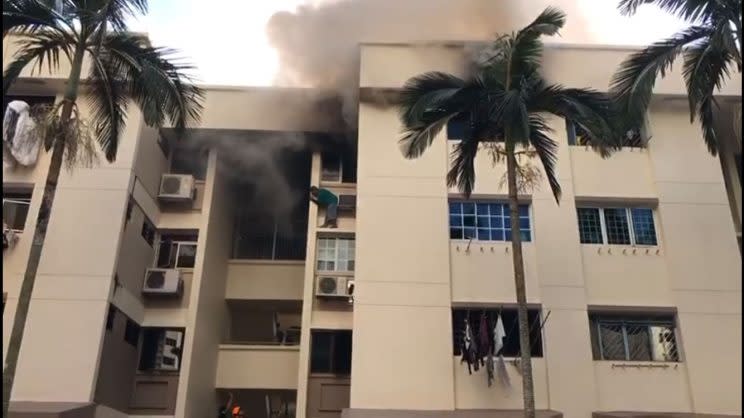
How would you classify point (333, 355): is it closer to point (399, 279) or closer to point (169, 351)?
point (399, 279)

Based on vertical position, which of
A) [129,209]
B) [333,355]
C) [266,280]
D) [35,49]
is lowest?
[333,355]

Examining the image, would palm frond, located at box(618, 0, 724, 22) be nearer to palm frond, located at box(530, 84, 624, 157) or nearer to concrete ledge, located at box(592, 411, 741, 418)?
palm frond, located at box(530, 84, 624, 157)

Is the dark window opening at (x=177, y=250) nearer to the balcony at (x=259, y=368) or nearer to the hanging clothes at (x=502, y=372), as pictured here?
the balcony at (x=259, y=368)

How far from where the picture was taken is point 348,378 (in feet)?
48.7

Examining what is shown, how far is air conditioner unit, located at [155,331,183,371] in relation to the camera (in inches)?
606

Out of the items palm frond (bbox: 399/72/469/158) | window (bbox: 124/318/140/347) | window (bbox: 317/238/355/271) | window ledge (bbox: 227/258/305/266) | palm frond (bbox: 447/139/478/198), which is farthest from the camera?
window ledge (bbox: 227/258/305/266)

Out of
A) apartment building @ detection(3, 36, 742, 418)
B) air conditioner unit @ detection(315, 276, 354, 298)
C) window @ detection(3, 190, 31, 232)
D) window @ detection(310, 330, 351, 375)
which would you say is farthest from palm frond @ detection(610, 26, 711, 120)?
window @ detection(3, 190, 31, 232)

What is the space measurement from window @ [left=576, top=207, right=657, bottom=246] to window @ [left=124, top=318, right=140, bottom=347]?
1000cm

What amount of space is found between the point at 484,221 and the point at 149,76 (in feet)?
24.4

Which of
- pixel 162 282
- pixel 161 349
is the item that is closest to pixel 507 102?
pixel 162 282

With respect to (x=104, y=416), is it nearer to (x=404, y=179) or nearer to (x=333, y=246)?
(x=333, y=246)

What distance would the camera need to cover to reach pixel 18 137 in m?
14.1

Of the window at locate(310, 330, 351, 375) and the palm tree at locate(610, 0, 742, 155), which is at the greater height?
the palm tree at locate(610, 0, 742, 155)

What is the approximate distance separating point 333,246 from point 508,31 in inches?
269
